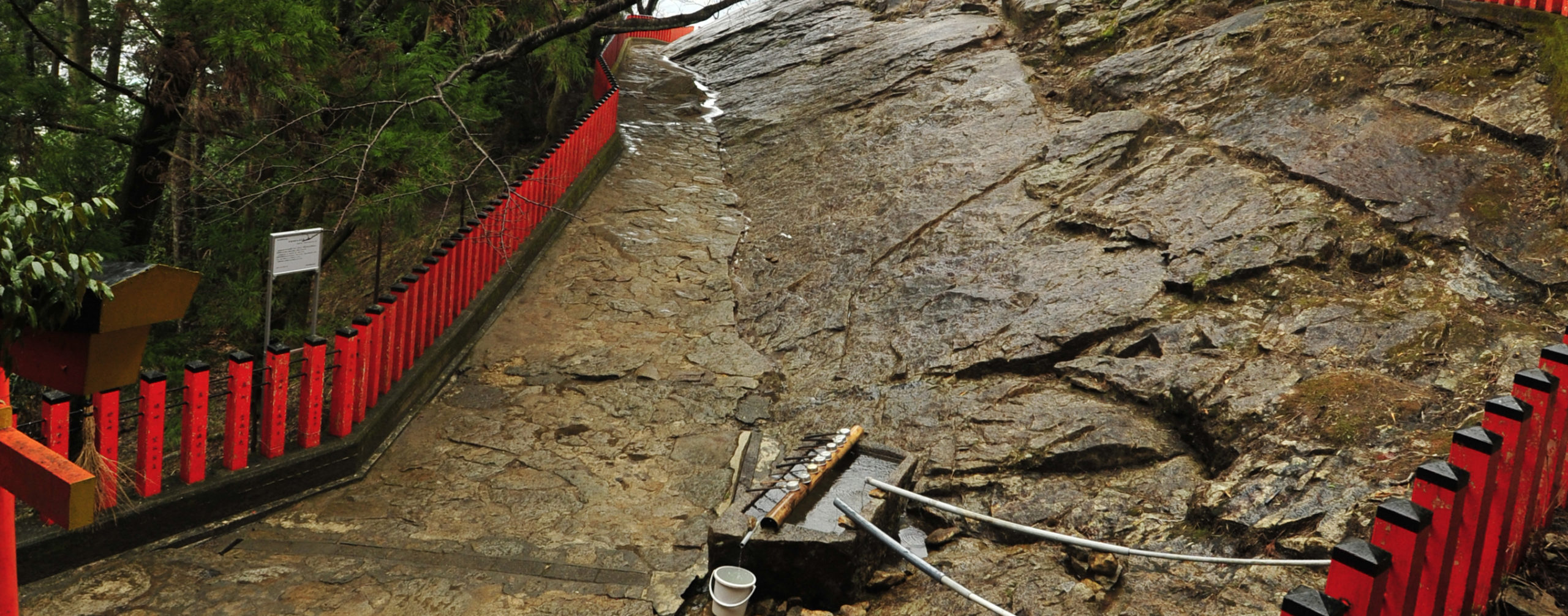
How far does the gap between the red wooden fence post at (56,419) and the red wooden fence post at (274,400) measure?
43.4 inches

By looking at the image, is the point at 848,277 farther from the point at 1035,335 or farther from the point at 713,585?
the point at 713,585

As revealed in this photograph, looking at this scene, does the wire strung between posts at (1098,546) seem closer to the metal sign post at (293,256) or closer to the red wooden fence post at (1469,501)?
the red wooden fence post at (1469,501)

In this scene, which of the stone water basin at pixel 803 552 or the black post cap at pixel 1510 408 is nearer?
the black post cap at pixel 1510 408

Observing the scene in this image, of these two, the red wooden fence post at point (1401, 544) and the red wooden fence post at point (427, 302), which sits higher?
the red wooden fence post at point (1401, 544)

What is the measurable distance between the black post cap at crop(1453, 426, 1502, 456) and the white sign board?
6.09 meters

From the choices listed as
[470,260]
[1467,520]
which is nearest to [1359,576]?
[1467,520]

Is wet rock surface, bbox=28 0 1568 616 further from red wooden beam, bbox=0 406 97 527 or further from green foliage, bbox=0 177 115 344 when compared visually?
red wooden beam, bbox=0 406 97 527

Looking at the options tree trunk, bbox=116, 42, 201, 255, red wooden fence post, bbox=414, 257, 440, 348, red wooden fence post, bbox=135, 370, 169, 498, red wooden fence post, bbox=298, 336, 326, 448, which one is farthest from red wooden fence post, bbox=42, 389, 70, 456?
tree trunk, bbox=116, 42, 201, 255

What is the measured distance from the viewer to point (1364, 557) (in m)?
3.09

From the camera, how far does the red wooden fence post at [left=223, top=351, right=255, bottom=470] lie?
5.87 meters

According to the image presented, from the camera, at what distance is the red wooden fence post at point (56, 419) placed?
5.09m

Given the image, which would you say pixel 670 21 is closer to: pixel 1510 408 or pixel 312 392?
pixel 312 392

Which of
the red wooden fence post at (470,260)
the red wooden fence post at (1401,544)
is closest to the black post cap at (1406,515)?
the red wooden fence post at (1401,544)

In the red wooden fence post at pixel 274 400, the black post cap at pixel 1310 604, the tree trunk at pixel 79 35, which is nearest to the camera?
the black post cap at pixel 1310 604
